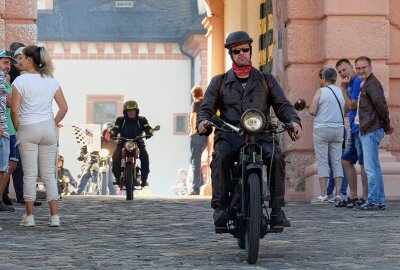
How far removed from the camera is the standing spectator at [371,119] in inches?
566

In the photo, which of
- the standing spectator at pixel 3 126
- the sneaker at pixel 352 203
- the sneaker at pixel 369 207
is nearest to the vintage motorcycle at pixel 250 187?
the standing spectator at pixel 3 126

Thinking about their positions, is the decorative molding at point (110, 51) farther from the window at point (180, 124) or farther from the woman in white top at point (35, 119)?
the woman in white top at point (35, 119)

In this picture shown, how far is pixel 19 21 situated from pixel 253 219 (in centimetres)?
964

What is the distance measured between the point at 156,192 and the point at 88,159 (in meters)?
24.2

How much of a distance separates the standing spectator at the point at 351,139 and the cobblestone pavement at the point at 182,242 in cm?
51

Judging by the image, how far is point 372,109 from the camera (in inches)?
567

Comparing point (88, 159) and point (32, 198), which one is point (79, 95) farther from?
point (32, 198)

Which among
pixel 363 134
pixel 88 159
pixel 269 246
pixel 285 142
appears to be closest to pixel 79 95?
pixel 88 159

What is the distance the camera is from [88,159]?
3459 centimetres

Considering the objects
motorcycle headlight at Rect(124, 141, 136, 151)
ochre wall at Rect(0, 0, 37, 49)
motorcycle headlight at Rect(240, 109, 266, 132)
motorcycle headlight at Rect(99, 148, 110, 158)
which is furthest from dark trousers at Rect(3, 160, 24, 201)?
motorcycle headlight at Rect(99, 148, 110, 158)

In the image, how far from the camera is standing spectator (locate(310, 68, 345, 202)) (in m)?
15.8

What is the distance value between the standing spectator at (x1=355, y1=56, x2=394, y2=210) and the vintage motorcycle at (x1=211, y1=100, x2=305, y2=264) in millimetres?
5181

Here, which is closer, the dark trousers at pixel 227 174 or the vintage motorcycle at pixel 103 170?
the dark trousers at pixel 227 174

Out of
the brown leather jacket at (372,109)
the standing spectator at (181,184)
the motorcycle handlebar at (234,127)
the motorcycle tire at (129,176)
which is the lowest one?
the standing spectator at (181,184)
